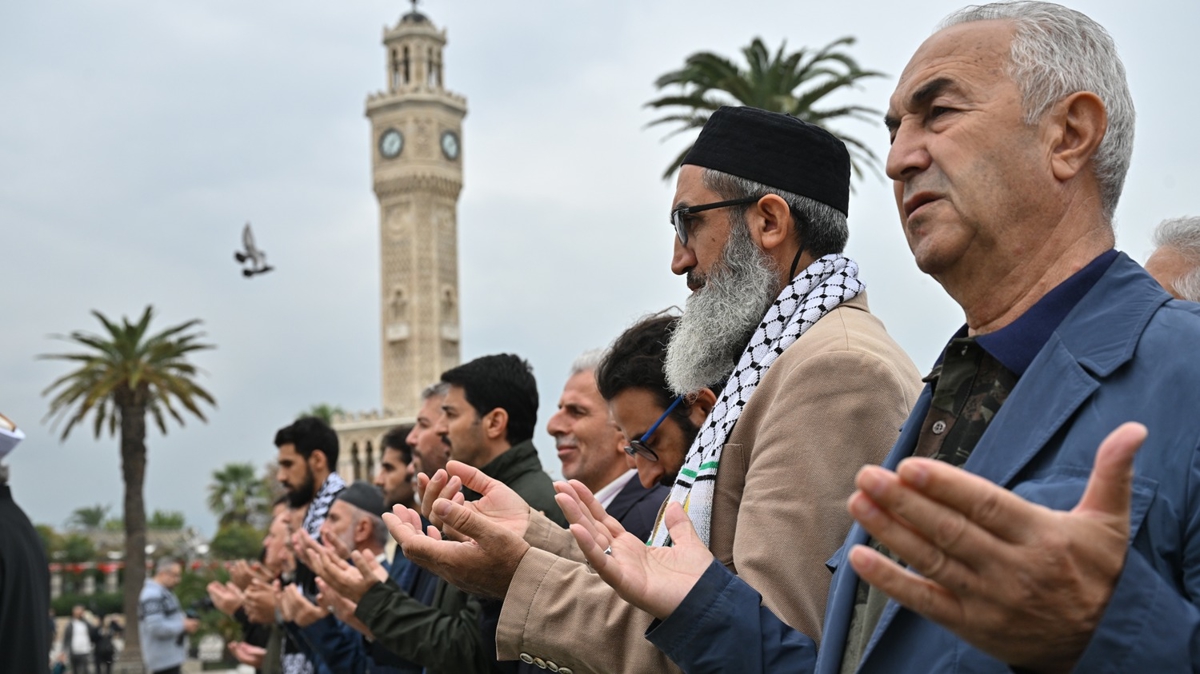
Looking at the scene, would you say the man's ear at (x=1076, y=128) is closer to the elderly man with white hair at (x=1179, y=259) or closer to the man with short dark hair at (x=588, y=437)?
the elderly man with white hair at (x=1179, y=259)

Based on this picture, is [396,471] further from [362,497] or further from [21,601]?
[21,601]

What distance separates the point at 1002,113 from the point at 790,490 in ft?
2.61

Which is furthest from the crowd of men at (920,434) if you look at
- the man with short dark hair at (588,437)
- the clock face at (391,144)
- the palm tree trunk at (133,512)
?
the clock face at (391,144)

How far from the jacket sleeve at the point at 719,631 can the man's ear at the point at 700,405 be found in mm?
1226

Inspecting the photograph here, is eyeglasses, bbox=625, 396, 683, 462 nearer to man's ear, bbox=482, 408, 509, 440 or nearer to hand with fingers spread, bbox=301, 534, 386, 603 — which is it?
hand with fingers spread, bbox=301, 534, 386, 603

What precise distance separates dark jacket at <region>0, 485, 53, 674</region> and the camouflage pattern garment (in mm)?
3420

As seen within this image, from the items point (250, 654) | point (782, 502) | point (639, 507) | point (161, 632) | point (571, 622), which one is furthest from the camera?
point (161, 632)

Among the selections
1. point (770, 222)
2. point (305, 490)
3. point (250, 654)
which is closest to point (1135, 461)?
point (770, 222)

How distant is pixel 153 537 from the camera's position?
70.7 meters

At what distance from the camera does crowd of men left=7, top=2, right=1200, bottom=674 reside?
1.27 m

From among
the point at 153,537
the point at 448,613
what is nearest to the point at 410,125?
the point at 153,537

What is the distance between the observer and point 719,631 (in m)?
2.06

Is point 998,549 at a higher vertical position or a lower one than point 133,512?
higher

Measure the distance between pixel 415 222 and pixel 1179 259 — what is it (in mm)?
57080
